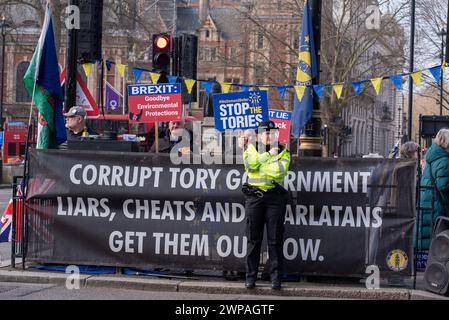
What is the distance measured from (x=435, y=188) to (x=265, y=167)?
203cm

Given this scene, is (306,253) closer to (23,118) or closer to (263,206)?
(263,206)

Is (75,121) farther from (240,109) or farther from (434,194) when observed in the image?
(434,194)

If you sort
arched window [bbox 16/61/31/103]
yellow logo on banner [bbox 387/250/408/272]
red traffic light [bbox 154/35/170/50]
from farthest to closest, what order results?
1. arched window [bbox 16/61/31/103]
2. red traffic light [bbox 154/35/170/50]
3. yellow logo on banner [bbox 387/250/408/272]

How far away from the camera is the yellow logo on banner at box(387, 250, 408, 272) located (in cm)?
955

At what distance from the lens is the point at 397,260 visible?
9562 millimetres

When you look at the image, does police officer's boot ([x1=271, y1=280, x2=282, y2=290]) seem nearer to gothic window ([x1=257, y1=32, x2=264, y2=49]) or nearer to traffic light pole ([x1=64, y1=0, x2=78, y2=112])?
traffic light pole ([x1=64, y1=0, x2=78, y2=112])

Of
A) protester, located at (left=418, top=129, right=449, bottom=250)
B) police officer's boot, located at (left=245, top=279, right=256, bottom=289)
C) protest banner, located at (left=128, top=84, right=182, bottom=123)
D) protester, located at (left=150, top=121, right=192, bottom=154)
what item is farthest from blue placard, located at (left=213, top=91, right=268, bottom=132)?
police officer's boot, located at (left=245, top=279, right=256, bottom=289)

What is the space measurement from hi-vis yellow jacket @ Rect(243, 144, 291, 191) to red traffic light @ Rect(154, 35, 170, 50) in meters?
6.09

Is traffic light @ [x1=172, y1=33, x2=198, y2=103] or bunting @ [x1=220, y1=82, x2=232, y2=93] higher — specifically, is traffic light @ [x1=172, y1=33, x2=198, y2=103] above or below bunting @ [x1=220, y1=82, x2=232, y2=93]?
above

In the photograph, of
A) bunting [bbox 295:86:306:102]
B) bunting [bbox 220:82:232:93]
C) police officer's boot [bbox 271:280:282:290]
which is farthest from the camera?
bunting [bbox 220:82:232:93]

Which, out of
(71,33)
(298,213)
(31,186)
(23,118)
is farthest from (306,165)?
(23,118)

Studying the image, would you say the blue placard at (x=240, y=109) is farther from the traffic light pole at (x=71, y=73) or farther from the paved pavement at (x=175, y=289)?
the paved pavement at (x=175, y=289)

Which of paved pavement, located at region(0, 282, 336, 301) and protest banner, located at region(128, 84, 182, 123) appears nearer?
paved pavement, located at region(0, 282, 336, 301)

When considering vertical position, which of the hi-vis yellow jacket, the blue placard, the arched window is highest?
the arched window
